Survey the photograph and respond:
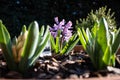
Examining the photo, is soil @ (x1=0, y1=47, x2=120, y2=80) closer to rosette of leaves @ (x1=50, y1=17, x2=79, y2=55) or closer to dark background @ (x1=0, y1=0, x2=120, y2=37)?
rosette of leaves @ (x1=50, y1=17, x2=79, y2=55)

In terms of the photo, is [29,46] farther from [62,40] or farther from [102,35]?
[62,40]

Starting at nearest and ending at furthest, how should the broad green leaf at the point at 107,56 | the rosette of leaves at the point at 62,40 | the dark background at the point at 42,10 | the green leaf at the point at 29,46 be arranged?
the green leaf at the point at 29,46, the broad green leaf at the point at 107,56, the rosette of leaves at the point at 62,40, the dark background at the point at 42,10

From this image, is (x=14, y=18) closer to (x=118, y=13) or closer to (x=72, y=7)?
(x=72, y=7)

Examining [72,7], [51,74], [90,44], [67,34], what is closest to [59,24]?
[67,34]

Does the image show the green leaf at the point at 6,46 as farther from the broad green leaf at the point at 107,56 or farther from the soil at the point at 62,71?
the broad green leaf at the point at 107,56

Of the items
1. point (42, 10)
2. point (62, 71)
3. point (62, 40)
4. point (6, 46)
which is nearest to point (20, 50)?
point (6, 46)

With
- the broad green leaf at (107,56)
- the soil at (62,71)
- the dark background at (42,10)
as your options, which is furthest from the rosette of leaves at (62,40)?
the dark background at (42,10)
